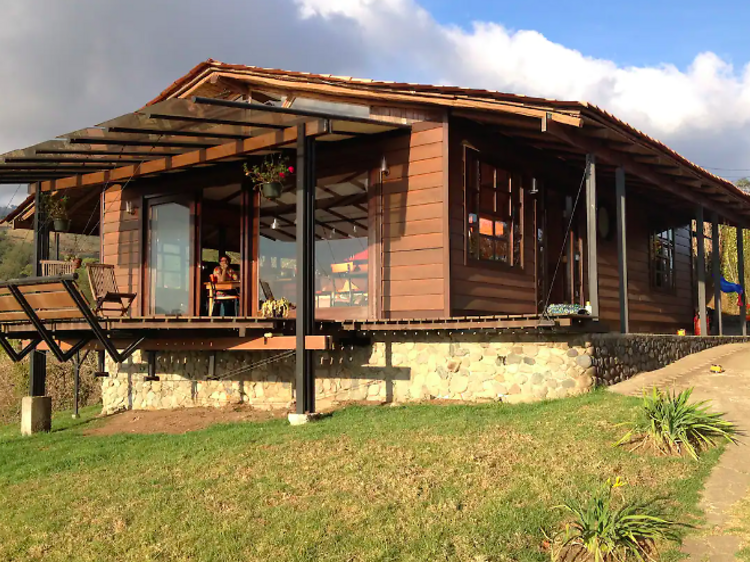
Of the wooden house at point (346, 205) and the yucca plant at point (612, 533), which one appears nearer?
the yucca plant at point (612, 533)

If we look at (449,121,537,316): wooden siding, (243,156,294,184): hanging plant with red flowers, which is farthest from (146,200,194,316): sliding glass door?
(449,121,537,316): wooden siding

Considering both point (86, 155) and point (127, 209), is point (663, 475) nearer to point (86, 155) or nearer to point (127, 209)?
point (86, 155)

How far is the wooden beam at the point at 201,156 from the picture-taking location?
9547 millimetres

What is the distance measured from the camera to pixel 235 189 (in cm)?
1268

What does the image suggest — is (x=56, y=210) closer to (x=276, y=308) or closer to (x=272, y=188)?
(x=272, y=188)

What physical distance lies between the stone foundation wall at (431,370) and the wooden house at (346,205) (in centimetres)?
39

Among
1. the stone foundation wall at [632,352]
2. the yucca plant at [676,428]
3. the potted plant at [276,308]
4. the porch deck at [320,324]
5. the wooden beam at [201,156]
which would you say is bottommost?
the yucca plant at [676,428]

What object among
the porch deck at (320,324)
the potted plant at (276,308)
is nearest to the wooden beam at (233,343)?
the porch deck at (320,324)

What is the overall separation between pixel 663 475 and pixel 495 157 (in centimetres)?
661

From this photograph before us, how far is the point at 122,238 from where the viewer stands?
13.9 m

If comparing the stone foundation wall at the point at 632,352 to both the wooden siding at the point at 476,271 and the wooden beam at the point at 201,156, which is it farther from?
the wooden beam at the point at 201,156

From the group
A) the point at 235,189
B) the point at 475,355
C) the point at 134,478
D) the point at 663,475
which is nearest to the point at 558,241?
the point at 475,355

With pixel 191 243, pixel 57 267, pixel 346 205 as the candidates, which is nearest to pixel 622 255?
pixel 346 205

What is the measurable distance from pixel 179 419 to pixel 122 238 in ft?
15.8
